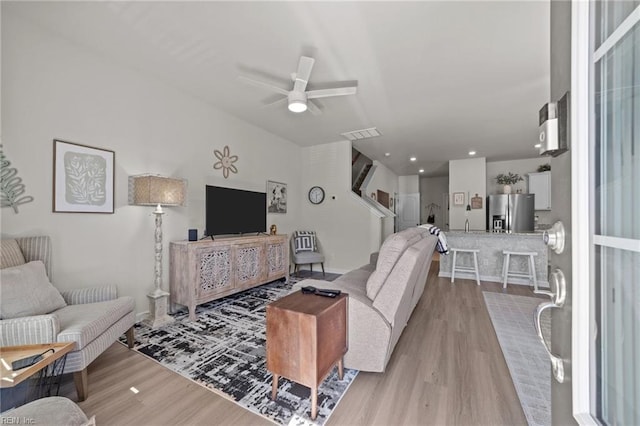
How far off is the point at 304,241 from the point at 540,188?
622 centimetres

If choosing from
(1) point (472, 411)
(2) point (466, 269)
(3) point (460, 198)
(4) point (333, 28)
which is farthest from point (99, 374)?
(3) point (460, 198)

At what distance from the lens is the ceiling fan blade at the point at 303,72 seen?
2236 millimetres

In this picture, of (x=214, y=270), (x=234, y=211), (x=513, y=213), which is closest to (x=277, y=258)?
(x=234, y=211)

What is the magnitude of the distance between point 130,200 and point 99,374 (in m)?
1.67

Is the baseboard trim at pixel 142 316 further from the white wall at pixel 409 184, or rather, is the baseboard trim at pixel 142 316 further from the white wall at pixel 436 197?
the white wall at pixel 436 197

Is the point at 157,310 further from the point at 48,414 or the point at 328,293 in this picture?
the point at 328,293

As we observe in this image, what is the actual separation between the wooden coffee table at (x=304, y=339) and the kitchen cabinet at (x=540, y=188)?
7.27 metres

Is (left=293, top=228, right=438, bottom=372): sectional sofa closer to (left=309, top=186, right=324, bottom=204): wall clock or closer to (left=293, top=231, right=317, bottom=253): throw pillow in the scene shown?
(left=293, top=231, right=317, bottom=253): throw pillow

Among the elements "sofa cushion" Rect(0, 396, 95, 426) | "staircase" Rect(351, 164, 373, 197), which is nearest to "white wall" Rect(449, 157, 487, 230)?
"staircase" Rect(351, 164, 373, 197)

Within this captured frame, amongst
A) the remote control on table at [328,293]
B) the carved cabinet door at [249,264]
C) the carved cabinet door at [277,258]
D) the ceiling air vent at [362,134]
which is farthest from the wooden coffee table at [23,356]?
the ceiling air vent at [362,134]

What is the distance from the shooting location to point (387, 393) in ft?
5.65

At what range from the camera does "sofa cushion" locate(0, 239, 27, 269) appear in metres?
1.83

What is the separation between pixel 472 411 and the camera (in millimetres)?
1561

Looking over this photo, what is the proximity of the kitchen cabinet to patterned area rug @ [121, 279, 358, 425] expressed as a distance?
7.14 m
